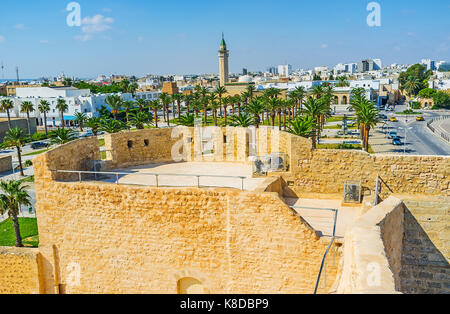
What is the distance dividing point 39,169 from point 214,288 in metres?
Answer: 4.77

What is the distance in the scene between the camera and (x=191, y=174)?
37.3ft

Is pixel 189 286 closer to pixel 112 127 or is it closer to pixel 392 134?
pixel 112 127

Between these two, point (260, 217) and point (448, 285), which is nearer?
point (260, 217)

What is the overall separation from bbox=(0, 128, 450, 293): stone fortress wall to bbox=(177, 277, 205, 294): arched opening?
170 millimetres

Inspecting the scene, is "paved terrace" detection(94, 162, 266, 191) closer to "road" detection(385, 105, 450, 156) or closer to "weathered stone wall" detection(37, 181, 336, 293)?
"weathered stone wall" detection(37, 181, 336, 293)

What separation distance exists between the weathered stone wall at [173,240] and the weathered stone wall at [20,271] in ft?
1.54

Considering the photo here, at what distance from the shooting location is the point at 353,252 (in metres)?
5.32

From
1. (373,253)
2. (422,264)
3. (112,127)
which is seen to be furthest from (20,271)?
(112,127)

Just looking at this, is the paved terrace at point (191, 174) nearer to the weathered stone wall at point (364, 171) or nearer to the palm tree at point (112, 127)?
the weathered stone wall at point (364, 171)

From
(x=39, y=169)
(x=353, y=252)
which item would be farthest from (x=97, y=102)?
(x=353, y=252)

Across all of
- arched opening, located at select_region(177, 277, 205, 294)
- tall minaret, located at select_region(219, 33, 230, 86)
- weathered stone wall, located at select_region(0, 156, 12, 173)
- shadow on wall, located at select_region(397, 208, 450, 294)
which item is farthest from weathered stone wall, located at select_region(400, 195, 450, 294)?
tall minaret, located at select_region(219, 33, 230, 86)

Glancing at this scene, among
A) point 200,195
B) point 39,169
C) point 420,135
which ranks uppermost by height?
point 39,169

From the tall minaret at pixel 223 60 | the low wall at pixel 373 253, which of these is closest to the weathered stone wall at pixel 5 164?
the low wall at pixel 373 253
